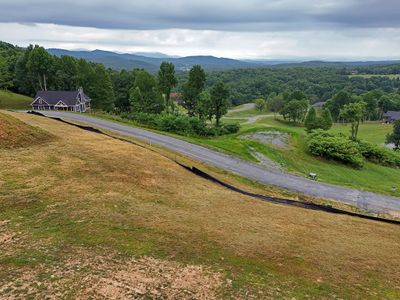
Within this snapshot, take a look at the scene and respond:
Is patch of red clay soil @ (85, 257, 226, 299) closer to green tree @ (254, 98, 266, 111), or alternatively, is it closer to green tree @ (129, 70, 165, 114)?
green tree @ (129, 70, 165, 114)

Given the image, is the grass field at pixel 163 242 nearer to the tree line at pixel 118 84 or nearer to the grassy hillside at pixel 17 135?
the grassy hillside at pixel 17 135

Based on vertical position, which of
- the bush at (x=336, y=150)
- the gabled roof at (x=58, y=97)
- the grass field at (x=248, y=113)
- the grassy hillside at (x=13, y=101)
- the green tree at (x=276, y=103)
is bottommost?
the grass field at (x=248, y=113)

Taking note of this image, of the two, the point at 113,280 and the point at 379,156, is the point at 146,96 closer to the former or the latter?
the point at 379,156

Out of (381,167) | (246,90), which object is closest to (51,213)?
(381,167)

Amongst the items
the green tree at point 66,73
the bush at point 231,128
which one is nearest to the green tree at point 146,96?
the bush at point 231,128

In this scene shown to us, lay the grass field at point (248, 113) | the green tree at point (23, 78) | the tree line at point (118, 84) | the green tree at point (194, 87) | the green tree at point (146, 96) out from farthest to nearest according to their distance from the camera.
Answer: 1. the grass field at point (248, 113)
2. the green tree at point (23, 78)
3. the green tree at point (146, 96)
4. the green tree at point (194, 87)
5. the tree line at point (118, 84)

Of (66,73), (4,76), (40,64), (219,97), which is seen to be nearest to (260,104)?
(66,73)

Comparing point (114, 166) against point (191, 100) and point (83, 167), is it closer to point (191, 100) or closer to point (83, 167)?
point (83, 167)
